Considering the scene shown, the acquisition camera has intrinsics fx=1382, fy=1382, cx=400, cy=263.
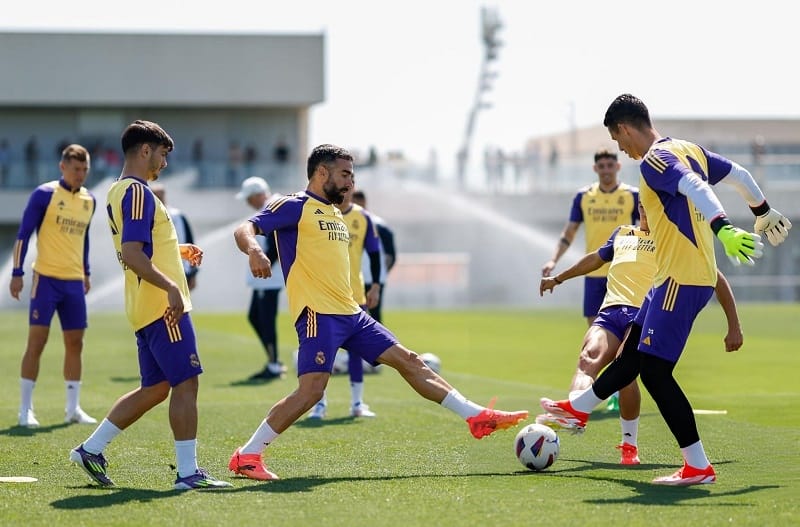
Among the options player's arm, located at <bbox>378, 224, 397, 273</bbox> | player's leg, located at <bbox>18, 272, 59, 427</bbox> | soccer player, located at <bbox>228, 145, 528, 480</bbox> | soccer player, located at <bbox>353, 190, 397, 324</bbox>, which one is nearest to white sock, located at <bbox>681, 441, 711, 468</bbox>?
soccer player, located at <bbox>228, 145, 528, 480</bbox>

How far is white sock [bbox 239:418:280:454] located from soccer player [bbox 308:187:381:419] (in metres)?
3.81

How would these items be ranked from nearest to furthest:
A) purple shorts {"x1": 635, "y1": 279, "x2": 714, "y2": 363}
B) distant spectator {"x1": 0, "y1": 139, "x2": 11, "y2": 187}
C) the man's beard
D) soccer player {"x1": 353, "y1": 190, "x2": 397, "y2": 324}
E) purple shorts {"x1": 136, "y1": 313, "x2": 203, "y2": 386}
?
purple shorts {"x1": 136, "y1": 313, "x2": 203, "y2": 386} < purple shorts {"x1": 635, "y1": 279, "x2": 714, "y2": 363} < the man's beard < soccer player {"x1": 353, "y1": 190, "x2": 397, "y2": 324} < distant spectator {"x1": 0, "y1": 139, "x2": 11, "y2": 187}

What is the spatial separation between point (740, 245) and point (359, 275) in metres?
5.89

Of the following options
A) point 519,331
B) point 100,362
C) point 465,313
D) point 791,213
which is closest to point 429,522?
point 100,362

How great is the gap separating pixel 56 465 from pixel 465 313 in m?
27.7

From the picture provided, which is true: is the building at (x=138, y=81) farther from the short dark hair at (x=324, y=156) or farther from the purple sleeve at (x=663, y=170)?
the purple sleeve at (x=663, y=170)

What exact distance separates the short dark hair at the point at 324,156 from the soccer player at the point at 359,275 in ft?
11.2

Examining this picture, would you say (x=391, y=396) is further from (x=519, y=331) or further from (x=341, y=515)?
(x=519, y=331)

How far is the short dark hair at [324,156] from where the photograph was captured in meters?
9.09

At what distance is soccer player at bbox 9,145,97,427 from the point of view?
12258 mm

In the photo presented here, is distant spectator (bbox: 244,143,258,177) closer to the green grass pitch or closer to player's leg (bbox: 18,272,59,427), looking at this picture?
the green grass pitch

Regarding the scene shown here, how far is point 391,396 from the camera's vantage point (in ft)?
49.0

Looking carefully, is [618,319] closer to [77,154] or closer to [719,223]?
[719,223]

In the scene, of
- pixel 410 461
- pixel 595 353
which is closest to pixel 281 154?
pixel 595 353
